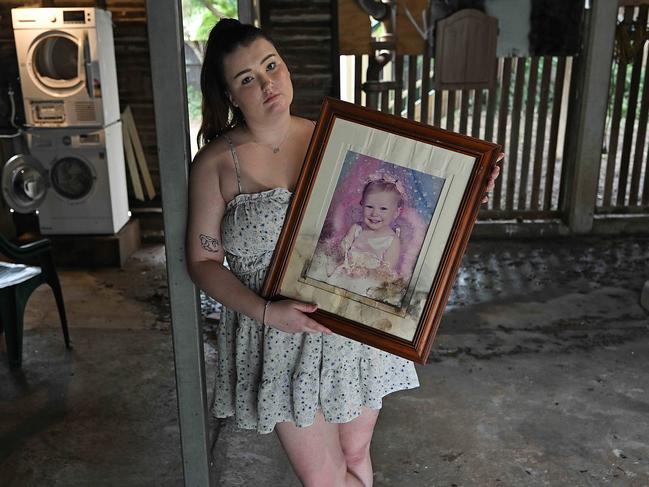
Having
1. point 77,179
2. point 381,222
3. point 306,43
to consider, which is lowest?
point 77,179

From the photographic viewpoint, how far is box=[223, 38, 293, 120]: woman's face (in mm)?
1642

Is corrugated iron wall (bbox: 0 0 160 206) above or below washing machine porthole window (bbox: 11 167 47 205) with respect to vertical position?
above

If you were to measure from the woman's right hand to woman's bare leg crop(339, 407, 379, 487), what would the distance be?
0.43 meters

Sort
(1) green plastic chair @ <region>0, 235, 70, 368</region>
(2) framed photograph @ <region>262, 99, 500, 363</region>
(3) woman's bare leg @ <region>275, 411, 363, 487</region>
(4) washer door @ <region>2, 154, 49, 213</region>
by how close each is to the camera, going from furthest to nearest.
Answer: (4) washer door @ <region>2, 154, 49, 213</region>
(1) green plastic chair @ <region>0, 235, 70, 368</region>
(3) woman's bare leg @ <region>275, 411, 363, 487</region>
(2) framed photograph @ <region>262, 99, 500, 363</region>

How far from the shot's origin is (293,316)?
164 centimetres

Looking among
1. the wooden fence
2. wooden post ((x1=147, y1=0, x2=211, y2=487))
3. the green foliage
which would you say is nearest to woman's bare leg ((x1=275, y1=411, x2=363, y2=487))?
wooden post ((x1=147, y1=0, x2=211, y2=487))

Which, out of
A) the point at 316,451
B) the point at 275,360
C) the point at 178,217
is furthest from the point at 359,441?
the point at 178,217

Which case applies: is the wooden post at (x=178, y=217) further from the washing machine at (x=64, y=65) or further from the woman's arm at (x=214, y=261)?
the washing machine at (x=64, y=65)

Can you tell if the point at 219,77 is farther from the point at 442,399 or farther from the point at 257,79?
the point at 442,399

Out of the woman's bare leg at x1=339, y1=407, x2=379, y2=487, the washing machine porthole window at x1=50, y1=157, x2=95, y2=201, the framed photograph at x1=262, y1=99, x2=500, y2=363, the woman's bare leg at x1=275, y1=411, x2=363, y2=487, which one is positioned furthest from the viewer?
the washing machine porthole window at x1=50, y1=157, x2=95, y2=201

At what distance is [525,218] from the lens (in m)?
6.10

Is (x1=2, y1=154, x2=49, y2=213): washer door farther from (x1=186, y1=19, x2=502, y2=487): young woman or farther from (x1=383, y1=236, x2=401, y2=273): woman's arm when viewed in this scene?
(x1=383, y1=236, x2=401, y2=273): woman's arm

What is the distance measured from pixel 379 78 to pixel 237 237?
4.30 metres

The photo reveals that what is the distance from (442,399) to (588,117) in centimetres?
320
